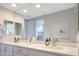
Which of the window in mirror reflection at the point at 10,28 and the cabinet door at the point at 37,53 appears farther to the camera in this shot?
the window in mirror reflection at the point at 10,28

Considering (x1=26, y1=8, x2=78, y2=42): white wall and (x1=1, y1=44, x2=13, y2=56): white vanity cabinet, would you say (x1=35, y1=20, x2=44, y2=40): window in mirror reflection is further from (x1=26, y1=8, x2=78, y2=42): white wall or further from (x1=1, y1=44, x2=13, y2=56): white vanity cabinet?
(x1=1, y1=44, x2=13, y2=56): white vanity cabinet

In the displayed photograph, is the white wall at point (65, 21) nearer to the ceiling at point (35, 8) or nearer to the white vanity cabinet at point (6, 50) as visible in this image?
the ceiling at point (35, 8)

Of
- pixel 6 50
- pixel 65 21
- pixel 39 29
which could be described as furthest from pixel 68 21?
pixel 6 50

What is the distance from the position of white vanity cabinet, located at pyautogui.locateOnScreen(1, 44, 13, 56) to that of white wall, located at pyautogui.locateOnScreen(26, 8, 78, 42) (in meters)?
0.59

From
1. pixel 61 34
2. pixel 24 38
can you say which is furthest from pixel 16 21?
pixel 61 34

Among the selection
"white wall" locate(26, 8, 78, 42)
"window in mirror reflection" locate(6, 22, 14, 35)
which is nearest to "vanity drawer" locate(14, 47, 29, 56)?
"window in mirror reflection" locate(6, 22, 14, 35)

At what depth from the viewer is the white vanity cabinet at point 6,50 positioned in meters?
1.71

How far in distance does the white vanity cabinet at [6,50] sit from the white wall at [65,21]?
0.59 meters

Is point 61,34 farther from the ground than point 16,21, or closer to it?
closer to it

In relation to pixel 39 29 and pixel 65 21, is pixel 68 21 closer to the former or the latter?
pixel 65 21

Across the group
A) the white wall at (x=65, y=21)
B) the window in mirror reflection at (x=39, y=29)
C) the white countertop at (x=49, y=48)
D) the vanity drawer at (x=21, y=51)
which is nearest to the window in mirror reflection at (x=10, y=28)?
the white countertop at (x=49, y=48)

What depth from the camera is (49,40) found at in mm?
1679

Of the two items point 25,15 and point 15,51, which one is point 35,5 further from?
point 15,51

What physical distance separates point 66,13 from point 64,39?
37 centimetres
